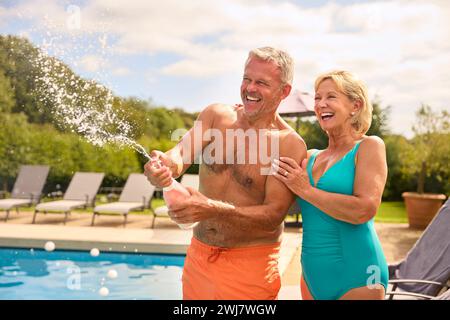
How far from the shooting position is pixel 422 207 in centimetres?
1191

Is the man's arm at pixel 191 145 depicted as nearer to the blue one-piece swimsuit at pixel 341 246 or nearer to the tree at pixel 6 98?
the blue one-piece swimsuit at pixel 341 246

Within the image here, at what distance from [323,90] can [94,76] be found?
152cm

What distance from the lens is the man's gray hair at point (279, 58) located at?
2.08 m

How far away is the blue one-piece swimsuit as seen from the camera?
1.93m

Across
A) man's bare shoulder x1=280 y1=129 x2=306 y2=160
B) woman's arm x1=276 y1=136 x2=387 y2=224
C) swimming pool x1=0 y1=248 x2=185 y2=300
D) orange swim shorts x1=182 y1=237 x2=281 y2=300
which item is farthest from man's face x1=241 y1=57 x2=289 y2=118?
swimming pool x1=0 y1=248 x2=185 y2=300

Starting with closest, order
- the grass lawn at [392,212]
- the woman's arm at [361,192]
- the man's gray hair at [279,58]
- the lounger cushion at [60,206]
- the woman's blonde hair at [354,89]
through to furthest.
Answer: the woman's arm at [361,192] < the woman's blonde hair at [354,89] < the man's gray hair at [279,58] < the lounger cushion at [60,206] < the grass lawn at [392,212]

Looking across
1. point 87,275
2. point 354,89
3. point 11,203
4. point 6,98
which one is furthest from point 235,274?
point 6,98

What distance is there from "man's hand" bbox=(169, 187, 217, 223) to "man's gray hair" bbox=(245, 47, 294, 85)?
0.63 m

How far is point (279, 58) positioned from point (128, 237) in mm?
7980

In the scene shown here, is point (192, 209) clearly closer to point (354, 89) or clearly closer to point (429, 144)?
point (354, 89)

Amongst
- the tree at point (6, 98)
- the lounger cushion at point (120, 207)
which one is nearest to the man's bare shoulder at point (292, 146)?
the lounger cushion at point (120, 207)

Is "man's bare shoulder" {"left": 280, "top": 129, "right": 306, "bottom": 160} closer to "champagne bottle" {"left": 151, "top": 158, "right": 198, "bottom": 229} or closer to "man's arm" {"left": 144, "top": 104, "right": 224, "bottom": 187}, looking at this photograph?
"man's arm" {"left": 144, "top": 104, "right": 224, "bottom": 187}

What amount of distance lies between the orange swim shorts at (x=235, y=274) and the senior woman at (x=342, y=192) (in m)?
0.28

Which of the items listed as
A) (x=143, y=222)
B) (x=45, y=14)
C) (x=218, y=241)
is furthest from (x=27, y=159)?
(x=218, y=241)
